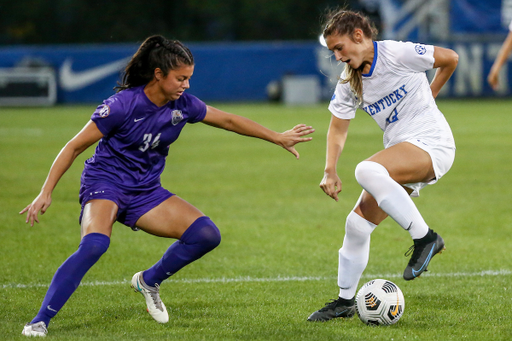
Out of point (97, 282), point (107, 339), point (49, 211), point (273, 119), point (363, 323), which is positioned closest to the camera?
point (107, 339)

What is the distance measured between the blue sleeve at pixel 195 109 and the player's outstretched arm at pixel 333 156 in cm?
85

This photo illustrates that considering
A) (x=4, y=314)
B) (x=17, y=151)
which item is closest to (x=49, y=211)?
(x=4, y=314)

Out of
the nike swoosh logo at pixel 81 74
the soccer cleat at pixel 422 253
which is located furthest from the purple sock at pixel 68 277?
the nike swoosh logo at pixel 81 74

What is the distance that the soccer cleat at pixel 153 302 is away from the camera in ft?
15.1

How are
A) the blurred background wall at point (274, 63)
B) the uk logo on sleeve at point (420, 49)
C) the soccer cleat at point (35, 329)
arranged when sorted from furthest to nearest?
the blurred background wall at point (274, 63) < the uk logo on sleeve at point (420, 49) < the soccer cleat at point (35, 329)

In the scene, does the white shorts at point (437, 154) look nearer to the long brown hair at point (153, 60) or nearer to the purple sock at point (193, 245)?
the purple sock at point (193, 245)

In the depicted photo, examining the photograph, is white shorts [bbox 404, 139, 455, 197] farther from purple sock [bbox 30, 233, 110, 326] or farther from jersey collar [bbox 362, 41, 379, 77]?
purple sock [bbox 30, 233, 110, 326]

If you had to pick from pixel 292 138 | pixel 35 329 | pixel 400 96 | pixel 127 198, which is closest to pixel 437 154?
pixel 400 96

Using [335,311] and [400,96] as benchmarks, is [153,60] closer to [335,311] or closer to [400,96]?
[400,96]

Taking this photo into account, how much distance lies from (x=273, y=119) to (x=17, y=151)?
785cm

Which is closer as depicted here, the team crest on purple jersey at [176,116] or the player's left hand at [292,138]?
the team crest on purple jersey at [176,116]

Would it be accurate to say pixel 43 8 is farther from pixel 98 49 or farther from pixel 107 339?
pixel 107 339

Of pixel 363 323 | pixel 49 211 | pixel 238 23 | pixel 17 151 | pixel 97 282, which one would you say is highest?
pixel 363 323

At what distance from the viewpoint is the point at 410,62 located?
462 centimetres
